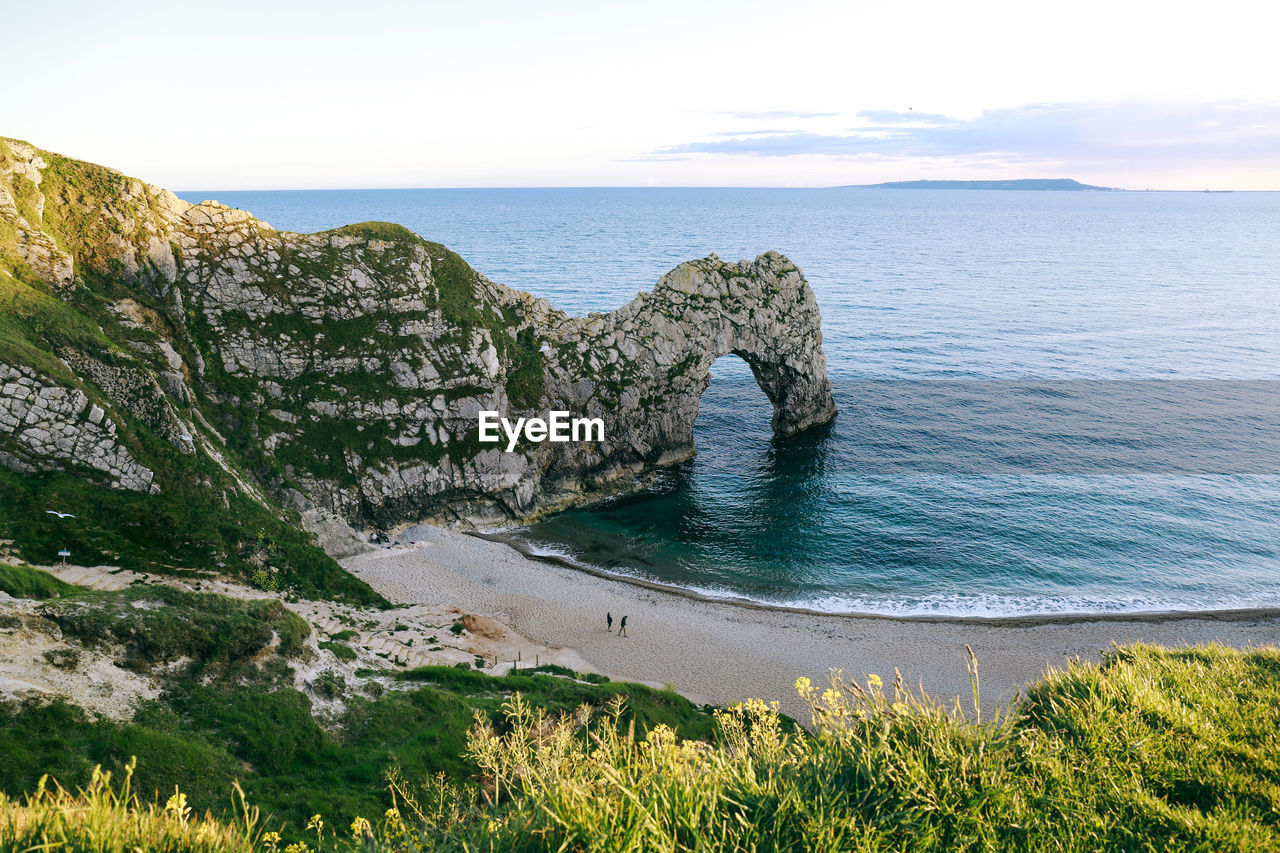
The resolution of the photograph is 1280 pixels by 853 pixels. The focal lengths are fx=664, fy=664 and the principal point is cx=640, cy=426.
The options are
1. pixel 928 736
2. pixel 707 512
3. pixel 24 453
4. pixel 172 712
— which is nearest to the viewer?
pixel 928 736

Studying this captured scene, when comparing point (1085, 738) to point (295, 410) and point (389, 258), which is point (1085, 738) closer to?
point (295, 410)

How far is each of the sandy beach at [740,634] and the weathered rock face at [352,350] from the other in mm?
7811

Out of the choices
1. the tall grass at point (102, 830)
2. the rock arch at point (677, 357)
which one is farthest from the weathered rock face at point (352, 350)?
the tall grass at point (102, 830)

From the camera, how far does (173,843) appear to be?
8453mm

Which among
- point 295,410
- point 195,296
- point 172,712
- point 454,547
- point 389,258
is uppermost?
point 389,258

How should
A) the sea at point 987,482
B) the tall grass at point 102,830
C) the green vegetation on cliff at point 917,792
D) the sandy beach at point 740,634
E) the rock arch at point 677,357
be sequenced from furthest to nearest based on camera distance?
the rock arch at point 677,357, the sea at point 987,482, the sandy beach at point 740,634, the green vegetation on cliff at point 917,792, the tall grass at point 102,830

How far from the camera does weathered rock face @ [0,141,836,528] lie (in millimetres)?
39750

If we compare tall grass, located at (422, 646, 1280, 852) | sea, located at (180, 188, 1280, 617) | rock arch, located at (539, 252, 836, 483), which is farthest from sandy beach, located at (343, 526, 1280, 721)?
tall grass, located at (422, 646, 1280, 852)

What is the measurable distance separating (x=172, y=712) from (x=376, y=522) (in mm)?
26054

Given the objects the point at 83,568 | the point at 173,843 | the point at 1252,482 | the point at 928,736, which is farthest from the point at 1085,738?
the point at 1252,482

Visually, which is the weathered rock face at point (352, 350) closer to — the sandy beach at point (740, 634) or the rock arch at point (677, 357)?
the rock arch at point (677, 357)

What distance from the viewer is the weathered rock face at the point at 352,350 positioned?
130 feet

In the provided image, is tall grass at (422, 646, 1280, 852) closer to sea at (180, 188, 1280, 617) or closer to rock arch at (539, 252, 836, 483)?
sea at (180, 188, 1280, 617)

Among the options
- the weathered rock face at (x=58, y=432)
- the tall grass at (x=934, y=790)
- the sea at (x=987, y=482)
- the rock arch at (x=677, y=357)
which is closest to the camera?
the tall grass at (x=934, y=790)
